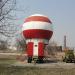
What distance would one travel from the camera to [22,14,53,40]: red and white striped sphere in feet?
108

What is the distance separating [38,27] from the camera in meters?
32.8

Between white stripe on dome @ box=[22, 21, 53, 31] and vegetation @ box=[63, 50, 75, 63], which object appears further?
vegetation @ box=[63, 50, 75, 63]

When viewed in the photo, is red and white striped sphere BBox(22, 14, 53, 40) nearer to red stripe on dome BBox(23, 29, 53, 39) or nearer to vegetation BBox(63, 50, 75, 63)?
red stripe on dome BBox(23, 29, 53, 39)

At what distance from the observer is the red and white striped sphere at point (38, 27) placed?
1291 inches

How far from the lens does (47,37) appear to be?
3362 cm

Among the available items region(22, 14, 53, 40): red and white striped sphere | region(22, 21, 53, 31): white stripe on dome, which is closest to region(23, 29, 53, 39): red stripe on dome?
region(22, 14, 53, 40): red and white striped sphere

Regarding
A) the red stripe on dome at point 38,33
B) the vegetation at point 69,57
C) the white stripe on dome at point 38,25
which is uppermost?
the white stripe on dome at point 38,25

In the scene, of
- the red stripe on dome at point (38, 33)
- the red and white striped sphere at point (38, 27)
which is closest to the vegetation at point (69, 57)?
the red and white striped sphere at point (38, 27)

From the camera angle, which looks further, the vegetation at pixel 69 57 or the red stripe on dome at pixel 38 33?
the vegetation at pixel 69 57

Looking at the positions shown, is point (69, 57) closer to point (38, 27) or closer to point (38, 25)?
point (38, 27)

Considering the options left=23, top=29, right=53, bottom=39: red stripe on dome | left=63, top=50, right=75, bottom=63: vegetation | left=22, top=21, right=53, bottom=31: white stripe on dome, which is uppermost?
left=22, top=21, right=53, bottom=31: white stripe on dome

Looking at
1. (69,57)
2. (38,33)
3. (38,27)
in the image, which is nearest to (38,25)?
(38,27)

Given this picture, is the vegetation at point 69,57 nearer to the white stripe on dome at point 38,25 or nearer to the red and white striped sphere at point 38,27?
the red and white striped sphere at point 38,27

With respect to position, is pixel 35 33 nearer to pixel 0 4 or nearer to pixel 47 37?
pixel 47 37
